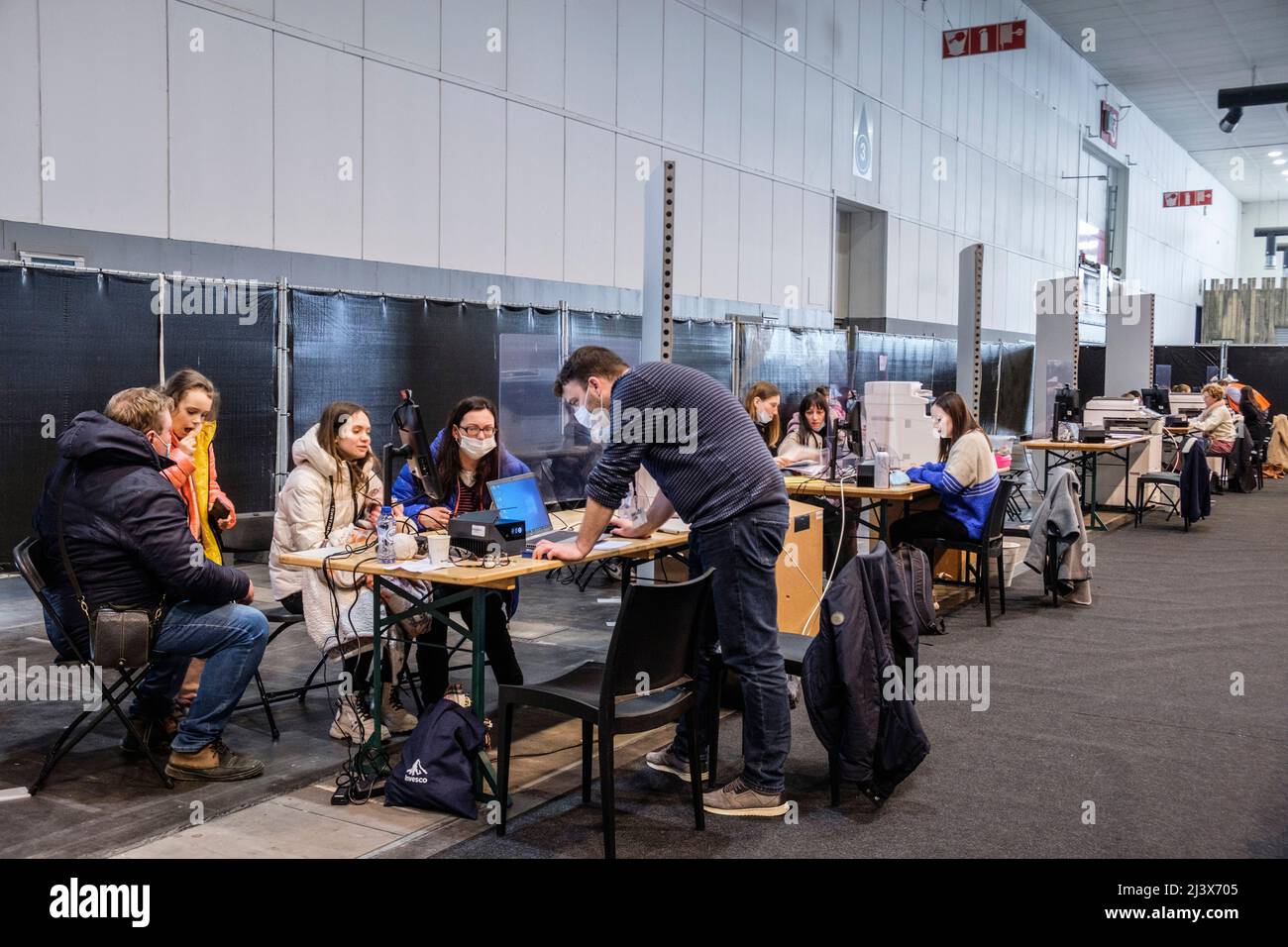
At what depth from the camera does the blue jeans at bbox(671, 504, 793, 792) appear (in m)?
3.47

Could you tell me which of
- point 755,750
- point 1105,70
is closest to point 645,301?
point 755,750

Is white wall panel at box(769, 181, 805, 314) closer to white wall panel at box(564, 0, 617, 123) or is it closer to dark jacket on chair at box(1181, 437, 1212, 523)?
white wall panel at box(564, 0, 617, 123)

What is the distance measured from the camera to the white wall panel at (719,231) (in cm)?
1187

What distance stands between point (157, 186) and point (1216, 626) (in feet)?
22.5

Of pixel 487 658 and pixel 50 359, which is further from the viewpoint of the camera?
pixel 50 359

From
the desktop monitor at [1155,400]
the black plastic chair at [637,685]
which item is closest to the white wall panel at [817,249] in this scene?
the desktop monitor at [1155,400]

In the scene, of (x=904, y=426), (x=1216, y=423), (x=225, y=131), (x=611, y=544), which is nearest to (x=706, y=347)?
(x=904, y=426)

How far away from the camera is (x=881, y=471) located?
6523 mm

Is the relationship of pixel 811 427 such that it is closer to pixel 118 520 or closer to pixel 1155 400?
pixel 118 520

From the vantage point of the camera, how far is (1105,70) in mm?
22219

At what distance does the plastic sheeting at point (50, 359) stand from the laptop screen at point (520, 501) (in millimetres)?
3071

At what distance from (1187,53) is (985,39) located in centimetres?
666

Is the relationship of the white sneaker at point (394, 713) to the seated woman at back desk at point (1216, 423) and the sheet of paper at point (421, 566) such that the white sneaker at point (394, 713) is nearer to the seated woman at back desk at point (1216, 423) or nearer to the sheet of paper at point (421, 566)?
the sheet of paper at point (421, 566)
